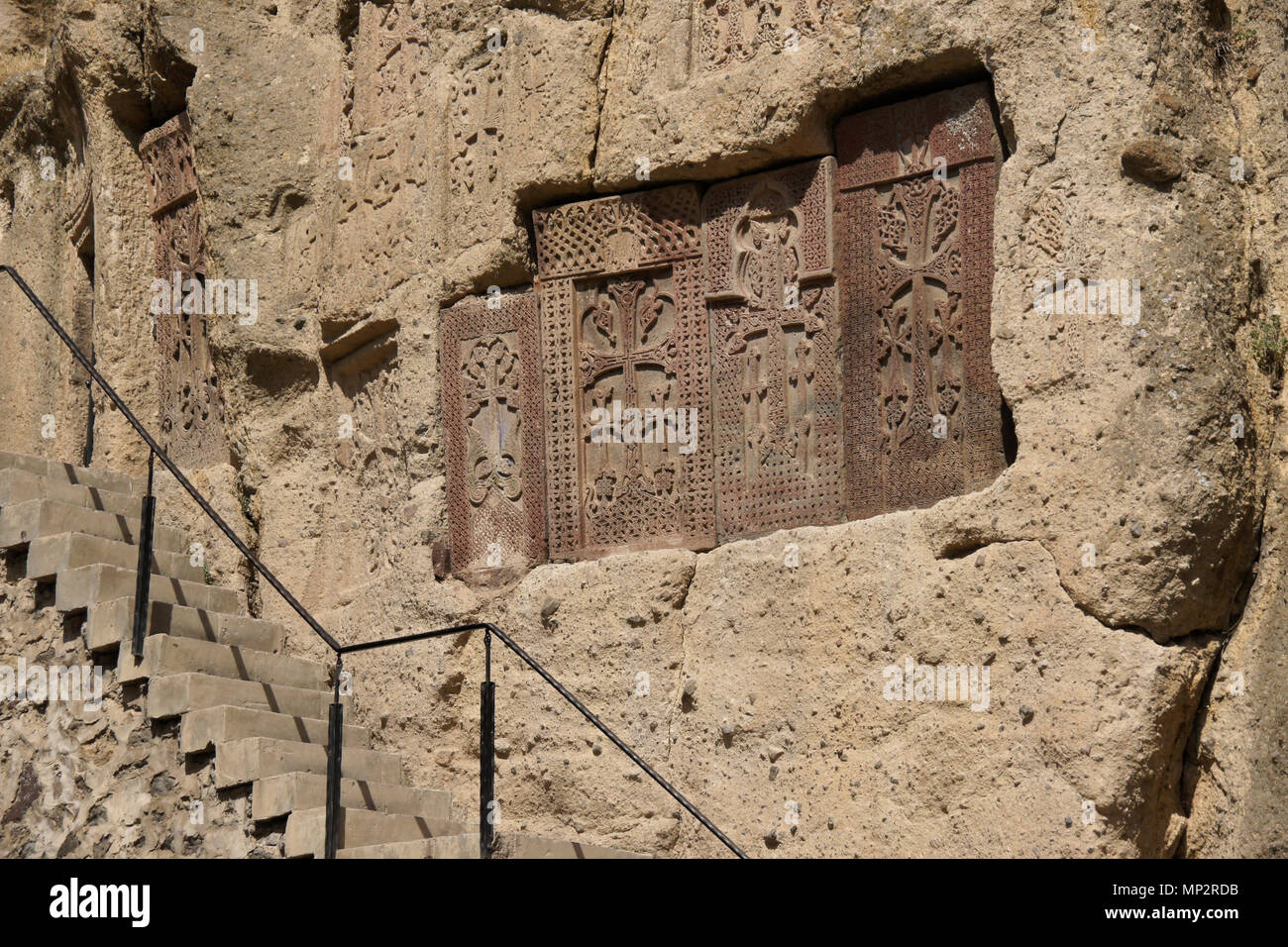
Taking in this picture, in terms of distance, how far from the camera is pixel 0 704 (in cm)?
861

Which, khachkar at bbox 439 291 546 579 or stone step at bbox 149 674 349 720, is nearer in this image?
stone step at bbox 149 674 349 720

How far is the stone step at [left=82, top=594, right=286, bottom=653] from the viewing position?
8.39 m

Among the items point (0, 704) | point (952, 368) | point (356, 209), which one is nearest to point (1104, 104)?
point (952, 368)

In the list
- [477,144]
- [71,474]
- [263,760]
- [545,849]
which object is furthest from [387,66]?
[545,849]

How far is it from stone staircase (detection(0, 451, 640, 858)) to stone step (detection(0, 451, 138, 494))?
0.02 m

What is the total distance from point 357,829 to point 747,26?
13.9ft

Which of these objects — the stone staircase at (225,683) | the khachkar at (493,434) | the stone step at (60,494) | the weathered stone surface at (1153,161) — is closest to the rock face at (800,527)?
the weathered stone surface at (1153,161)

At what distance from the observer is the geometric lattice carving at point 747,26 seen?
8531mm

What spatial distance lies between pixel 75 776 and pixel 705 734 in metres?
2.90

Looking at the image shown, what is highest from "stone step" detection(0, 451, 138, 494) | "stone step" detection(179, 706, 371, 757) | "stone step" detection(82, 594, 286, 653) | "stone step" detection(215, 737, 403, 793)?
"stone step" detection(0, 451, 138, 494)

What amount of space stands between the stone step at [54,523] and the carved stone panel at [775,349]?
3159 mm

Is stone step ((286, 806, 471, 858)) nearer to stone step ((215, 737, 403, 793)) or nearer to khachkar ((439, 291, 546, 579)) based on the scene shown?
stone step ((215, 737, 403, 793))

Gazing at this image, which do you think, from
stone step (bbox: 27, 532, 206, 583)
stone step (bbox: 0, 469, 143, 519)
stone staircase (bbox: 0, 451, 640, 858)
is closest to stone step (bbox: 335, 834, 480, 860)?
stone staircase (bbox: 0, 451, 640, 858)

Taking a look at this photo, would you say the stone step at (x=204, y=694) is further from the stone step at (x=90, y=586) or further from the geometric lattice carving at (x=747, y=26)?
the geometric lattice carving at (x=747, y=26)
